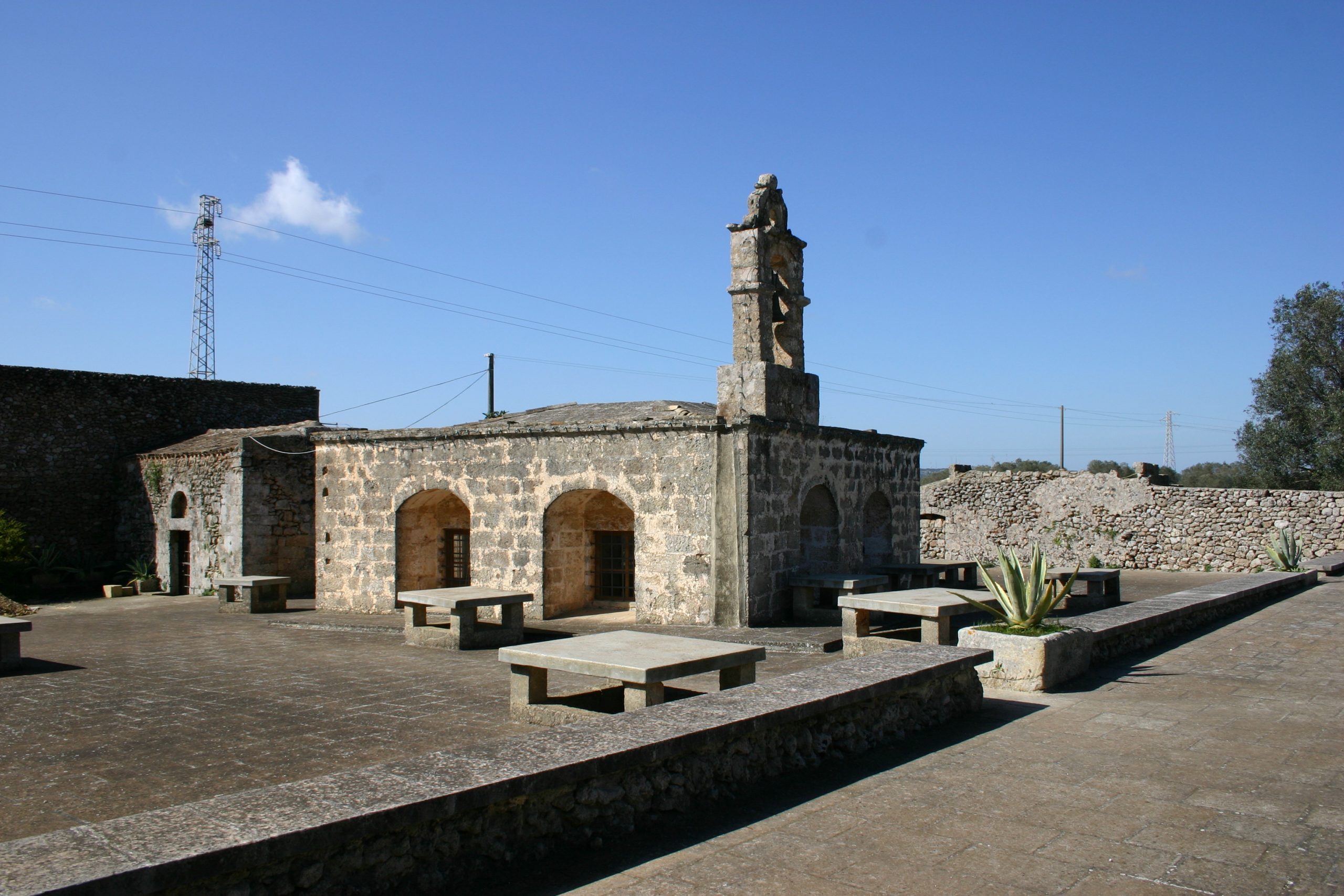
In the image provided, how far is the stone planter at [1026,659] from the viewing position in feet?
20.0

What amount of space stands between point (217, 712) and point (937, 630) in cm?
632

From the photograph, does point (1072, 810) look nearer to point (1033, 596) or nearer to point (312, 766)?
point (1033, 596)

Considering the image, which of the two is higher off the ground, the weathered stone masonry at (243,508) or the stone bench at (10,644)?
the weathered stone masonry at (243,508)

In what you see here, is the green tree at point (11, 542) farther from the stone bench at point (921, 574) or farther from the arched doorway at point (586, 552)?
the stone bench at point (921, 574)

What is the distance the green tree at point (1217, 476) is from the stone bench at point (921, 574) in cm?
1641

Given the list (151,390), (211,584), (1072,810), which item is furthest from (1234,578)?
(151,390)

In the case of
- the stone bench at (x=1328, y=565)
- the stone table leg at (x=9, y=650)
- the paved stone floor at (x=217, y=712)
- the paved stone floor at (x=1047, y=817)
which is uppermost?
the stone bench at (x=1328, y=565)

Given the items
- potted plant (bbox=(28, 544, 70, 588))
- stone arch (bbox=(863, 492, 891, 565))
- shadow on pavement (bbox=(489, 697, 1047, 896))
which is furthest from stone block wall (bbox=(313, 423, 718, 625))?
potted plant (bbox=(28, 544, 70, 588))

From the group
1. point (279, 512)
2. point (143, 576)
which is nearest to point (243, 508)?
point (279, 512)

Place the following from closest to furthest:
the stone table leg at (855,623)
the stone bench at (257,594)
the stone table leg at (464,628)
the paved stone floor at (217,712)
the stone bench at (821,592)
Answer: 1. the paved stone floor at (217,712)
2. the stone table leg at (855,623)
3. the stone table leg at (464,628)
4. the stone bench at (821,592)
5. the stone bench at (257,594)

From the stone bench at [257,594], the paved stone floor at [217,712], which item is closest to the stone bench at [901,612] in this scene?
the paved stone floor at [217,712]

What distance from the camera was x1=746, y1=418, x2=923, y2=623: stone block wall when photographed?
11289 millimetres

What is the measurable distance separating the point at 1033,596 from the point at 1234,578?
7705 millimetres

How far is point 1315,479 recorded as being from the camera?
82.9 ft
